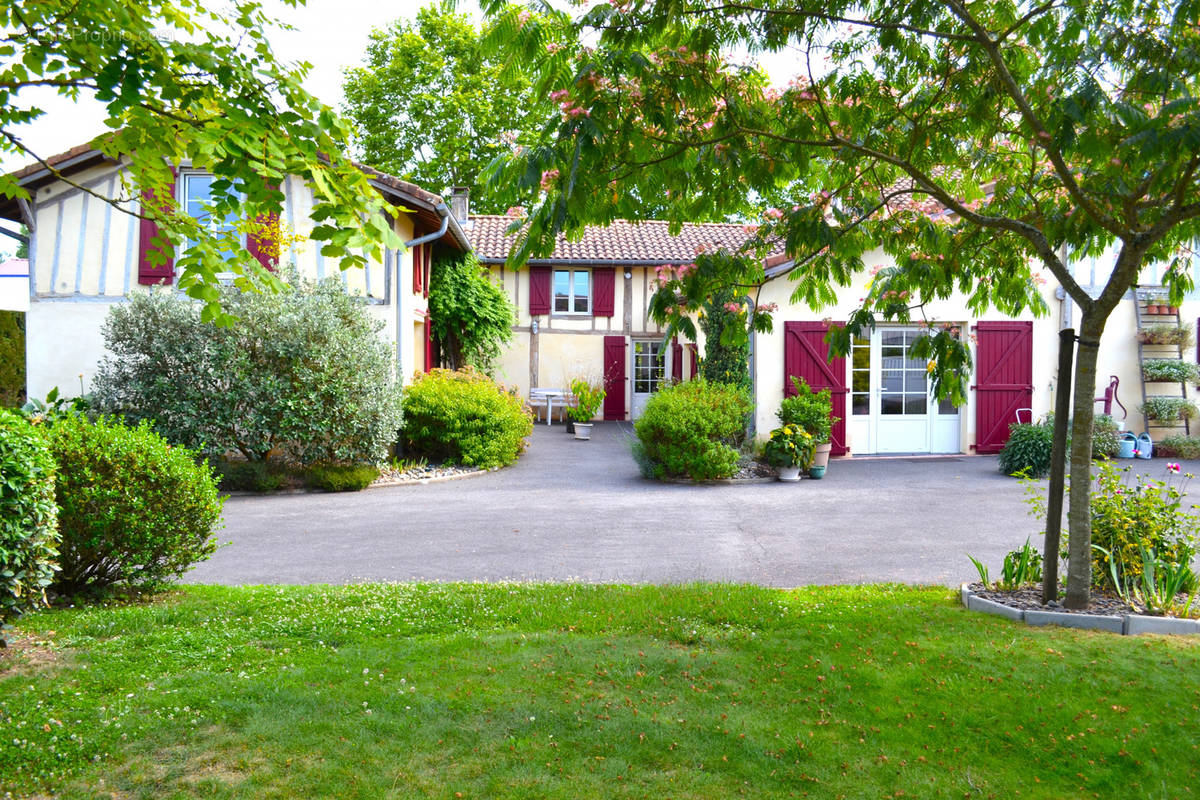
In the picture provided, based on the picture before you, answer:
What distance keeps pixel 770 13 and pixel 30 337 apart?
519 inches

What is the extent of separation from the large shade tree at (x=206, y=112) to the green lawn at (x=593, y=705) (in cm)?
174

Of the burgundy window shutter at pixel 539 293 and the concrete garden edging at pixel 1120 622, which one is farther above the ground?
the burgundy window shutter at pixel 539 293

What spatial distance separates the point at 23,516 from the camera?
13.3ft

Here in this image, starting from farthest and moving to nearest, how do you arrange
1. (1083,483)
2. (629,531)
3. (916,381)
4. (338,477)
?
(916,381) → (338,477) → (629,531) → (1083,483)

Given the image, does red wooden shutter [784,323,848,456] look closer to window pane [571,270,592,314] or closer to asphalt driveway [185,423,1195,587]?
asphalt driveway [185,423,1195,587]

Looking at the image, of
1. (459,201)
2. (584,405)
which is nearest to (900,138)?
(584,405)

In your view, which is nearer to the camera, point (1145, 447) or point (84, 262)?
point (84, 262)

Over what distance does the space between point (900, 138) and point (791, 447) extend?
750cm

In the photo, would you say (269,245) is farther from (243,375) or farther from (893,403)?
(893,403)

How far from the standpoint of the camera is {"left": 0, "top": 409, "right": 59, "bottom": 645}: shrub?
13.0 ft

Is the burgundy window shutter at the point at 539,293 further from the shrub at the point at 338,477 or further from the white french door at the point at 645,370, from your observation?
A: the shrub at the point at 338,477

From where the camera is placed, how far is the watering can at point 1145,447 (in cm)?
1446

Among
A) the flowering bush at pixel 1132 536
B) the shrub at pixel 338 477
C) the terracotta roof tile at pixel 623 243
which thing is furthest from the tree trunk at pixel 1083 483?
the terracotta roof tile at pixel 623 243

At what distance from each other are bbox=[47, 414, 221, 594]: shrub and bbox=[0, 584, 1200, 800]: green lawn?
13.6 inches
